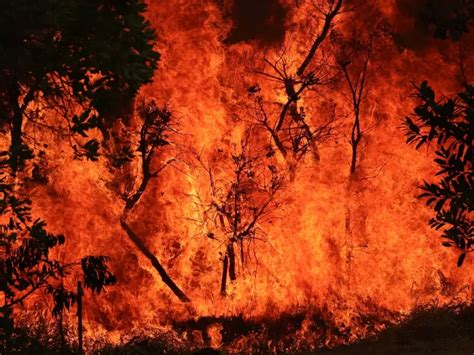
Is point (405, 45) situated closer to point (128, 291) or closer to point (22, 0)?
point (128, 291)

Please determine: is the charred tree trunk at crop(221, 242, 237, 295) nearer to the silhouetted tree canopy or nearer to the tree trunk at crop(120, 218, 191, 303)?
the tree trunk at crop(120, 218, 191, 303)

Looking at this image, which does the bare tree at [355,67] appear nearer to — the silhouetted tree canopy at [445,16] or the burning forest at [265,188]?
the burning forest at [265,188]

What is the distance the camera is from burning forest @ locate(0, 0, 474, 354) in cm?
1501

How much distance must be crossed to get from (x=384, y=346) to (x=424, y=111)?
743 cm

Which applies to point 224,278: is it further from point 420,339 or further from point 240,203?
point 420,339

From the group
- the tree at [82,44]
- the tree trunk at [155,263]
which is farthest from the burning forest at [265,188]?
the tree at [82,44]

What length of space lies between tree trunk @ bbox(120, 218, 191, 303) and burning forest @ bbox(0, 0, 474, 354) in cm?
3

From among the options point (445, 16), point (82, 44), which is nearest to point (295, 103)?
point (445, 16)

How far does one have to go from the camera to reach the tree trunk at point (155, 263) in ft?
50.0

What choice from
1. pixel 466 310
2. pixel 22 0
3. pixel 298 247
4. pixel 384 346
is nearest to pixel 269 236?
pixel 298 247

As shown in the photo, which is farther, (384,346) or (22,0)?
(384,346)

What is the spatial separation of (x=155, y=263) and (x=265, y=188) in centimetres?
263

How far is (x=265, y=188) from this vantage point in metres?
15.7

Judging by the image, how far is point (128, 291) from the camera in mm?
15305
